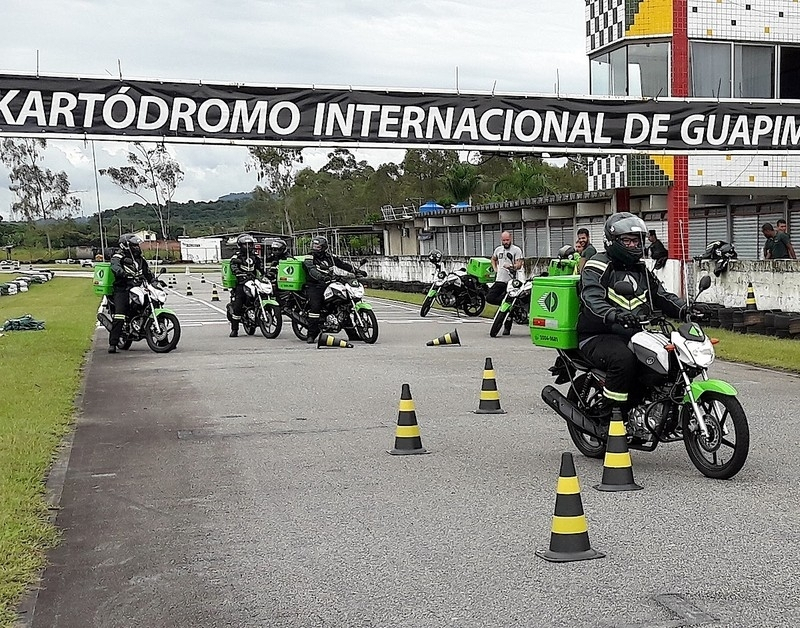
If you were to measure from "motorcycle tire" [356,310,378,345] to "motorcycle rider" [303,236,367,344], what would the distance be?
0.68m

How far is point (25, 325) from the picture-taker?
73.3 ft

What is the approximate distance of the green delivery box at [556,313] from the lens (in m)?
8.25

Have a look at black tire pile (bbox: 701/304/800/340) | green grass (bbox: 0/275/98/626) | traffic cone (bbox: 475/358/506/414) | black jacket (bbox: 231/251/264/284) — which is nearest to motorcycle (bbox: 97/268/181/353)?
green grass (bbox: 0/275/98/626)

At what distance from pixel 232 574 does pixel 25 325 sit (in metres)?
18.1

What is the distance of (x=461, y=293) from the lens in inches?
989

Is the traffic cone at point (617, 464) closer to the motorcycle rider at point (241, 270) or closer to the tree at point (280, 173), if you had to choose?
the motorcycle rider at point (241, 270)

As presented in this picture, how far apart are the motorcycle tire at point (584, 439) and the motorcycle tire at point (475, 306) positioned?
16.5 m

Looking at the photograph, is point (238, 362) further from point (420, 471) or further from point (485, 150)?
point (420, 471)

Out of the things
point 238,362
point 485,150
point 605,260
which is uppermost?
point 485,150

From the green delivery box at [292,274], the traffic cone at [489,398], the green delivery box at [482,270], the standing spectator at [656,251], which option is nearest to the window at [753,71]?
the green delivery box at [482,270]

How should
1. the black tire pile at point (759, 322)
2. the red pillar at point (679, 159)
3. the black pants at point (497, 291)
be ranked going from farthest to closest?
the red pillar at point (679, 159) → the black pants at point (497, 291) → the black tire pile at point (759, 322)

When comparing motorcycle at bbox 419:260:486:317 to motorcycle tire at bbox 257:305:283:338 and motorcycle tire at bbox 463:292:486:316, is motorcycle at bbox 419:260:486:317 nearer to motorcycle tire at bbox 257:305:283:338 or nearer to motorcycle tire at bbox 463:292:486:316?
motorcycle tire at bbox 463:292:486:316

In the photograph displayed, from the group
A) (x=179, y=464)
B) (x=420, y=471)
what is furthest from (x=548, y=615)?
(x=179, y=464)

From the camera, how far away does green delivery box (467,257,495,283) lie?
81.1 feet
